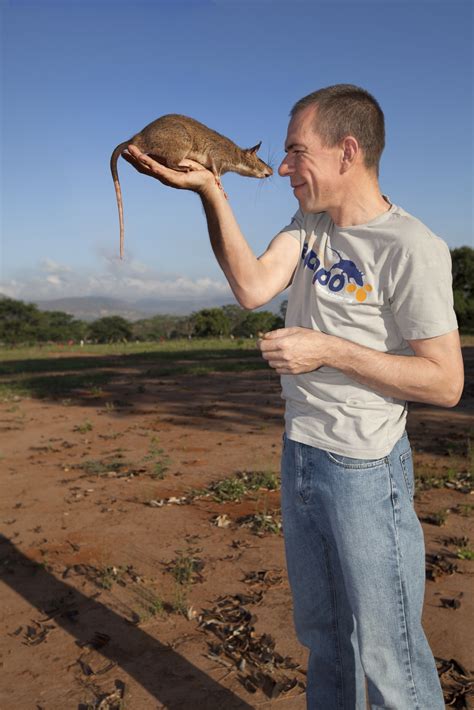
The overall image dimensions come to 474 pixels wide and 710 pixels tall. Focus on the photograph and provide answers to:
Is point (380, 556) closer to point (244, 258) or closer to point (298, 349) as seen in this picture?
point (298, 349)

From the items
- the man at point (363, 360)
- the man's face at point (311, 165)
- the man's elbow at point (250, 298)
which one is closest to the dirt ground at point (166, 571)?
the man at point (363, 360)

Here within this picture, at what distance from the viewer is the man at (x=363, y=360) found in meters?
1.79

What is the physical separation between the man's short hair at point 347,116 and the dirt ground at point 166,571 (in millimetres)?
2837

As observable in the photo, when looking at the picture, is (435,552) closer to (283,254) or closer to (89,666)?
(89,666)

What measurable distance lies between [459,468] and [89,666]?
16.3ft

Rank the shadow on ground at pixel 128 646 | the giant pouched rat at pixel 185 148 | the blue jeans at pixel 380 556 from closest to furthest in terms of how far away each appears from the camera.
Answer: the blue jeans at pixel 380 556 < the giant pouched rat at pixel 185 148 < the shadow on ground at pixel 128 646

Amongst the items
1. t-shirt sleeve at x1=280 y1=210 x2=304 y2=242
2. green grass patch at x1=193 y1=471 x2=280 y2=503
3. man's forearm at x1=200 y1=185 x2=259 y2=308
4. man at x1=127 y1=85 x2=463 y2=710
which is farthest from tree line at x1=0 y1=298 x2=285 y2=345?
man at x1=127 y1=85 x2=463 y2=710

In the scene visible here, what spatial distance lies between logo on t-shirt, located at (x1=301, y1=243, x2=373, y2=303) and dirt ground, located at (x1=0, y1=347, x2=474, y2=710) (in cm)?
238

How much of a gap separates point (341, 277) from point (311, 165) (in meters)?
0.39

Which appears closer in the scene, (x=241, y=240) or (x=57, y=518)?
(x=241, y=240)

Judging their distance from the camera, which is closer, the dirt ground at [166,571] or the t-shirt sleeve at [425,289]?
the t-shirt sleeve at [425,289]

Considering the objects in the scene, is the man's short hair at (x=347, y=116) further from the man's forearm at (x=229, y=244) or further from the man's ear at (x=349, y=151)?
the man's forearm at (x=229, y=244)

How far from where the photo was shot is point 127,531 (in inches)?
214

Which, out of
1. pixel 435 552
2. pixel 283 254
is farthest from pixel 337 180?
pixel 435 552
